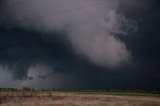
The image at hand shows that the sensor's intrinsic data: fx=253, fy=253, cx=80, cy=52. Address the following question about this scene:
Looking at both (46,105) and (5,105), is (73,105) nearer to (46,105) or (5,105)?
(46,105)

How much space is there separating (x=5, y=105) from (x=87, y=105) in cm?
1729

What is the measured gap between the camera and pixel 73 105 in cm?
5434

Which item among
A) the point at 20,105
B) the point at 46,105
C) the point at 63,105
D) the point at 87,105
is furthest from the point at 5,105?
the point at 87,105

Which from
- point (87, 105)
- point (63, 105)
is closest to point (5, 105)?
point (63, 105)

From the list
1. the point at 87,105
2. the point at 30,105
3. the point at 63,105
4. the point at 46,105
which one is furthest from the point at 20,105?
the point at 87,105

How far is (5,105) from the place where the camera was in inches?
2066

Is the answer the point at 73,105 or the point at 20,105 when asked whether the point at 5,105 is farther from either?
the point at 73,105

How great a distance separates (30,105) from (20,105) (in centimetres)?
211

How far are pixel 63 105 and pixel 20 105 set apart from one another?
9.18m

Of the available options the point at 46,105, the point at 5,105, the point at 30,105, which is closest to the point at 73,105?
the point at 46,105

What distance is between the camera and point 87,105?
181 ft

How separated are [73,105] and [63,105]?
2.15 meters

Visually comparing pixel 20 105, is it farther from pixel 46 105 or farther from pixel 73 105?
pixel 73 105

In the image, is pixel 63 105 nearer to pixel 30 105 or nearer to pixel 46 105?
pixel 46 105
